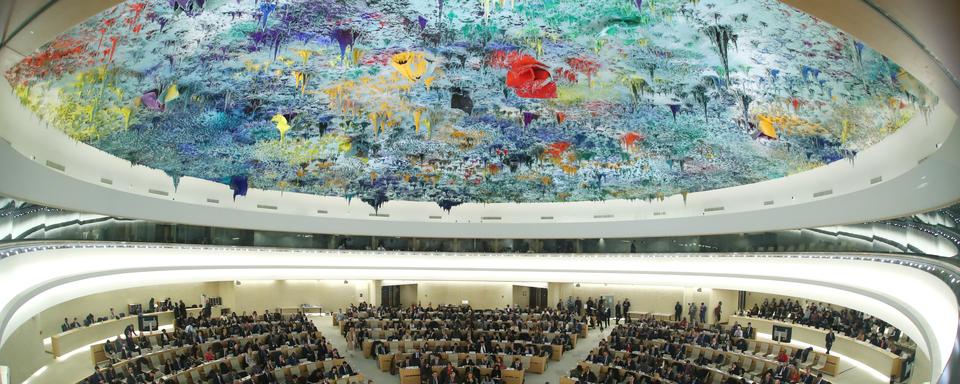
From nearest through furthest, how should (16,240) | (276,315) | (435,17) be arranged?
(16,240)
(435,17)
(276,315)

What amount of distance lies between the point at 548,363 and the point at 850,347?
9873 mm

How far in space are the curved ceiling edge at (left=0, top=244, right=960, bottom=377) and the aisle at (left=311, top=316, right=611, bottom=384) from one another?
184 inches

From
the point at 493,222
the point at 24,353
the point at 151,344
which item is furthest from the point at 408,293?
the point at 24,353

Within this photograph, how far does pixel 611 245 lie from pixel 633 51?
780 inches

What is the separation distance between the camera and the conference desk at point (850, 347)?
17.5 m

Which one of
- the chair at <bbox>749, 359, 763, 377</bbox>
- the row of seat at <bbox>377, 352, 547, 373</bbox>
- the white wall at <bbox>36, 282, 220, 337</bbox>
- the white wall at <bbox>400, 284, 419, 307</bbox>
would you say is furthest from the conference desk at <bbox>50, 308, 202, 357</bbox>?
the chair at <bbox>749, 359, 763, 377</bbox>

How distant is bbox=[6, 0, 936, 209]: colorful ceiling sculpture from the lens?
41.3ft

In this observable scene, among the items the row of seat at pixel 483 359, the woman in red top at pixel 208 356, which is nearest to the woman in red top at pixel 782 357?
the row of seat at pixel 483 359

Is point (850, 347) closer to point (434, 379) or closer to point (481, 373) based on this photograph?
point (481, 373)

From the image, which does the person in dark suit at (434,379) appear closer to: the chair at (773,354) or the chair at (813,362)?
the chair at (773,354)

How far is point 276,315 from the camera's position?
25781 mm

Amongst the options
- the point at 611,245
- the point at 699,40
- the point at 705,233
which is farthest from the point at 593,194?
the point at 699,40

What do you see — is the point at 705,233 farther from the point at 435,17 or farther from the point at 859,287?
the point at 435,17

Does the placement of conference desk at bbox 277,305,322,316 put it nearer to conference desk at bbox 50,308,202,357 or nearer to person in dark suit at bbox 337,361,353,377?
conference desk at bbox 50,308,202,357
